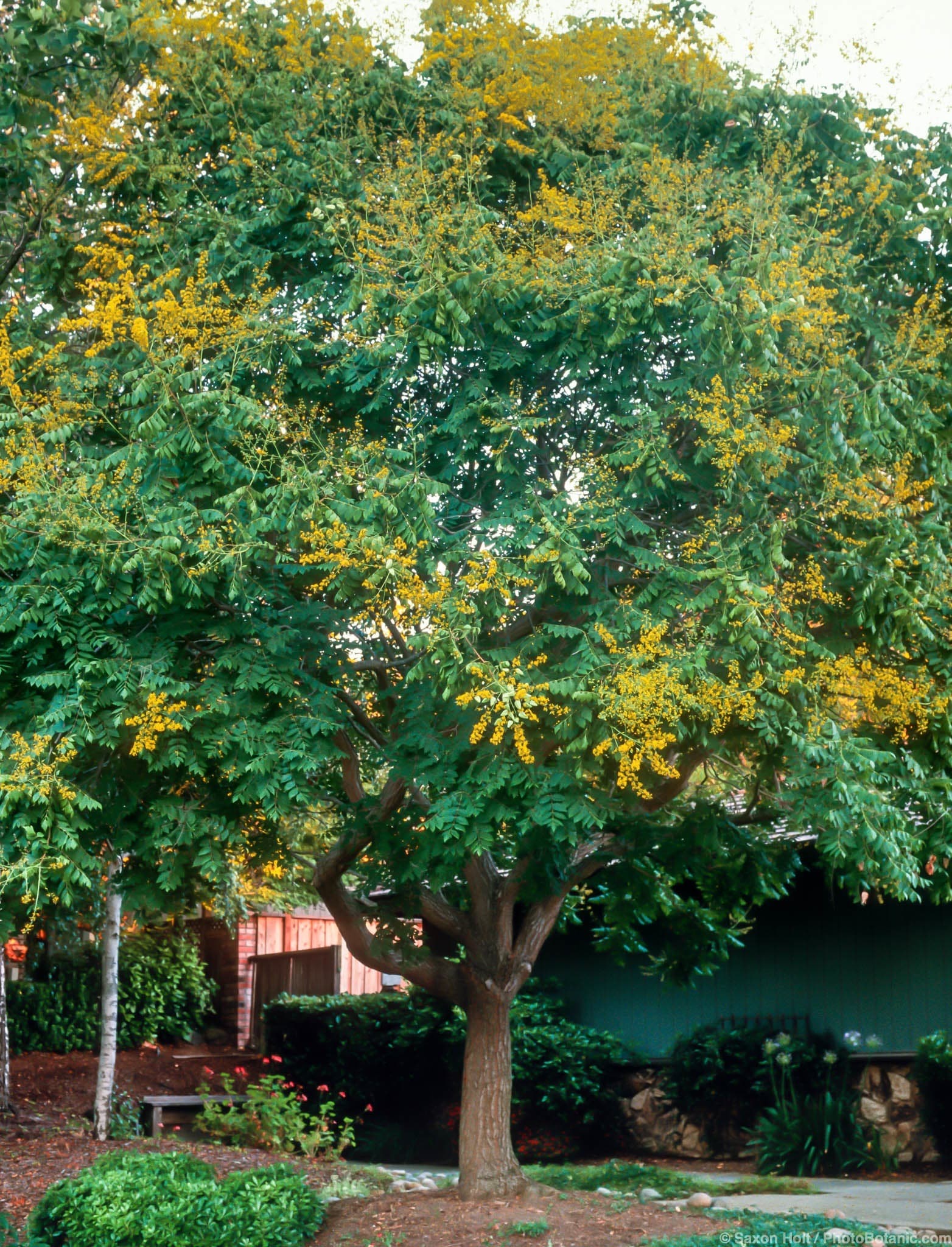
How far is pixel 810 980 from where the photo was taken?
1121cm

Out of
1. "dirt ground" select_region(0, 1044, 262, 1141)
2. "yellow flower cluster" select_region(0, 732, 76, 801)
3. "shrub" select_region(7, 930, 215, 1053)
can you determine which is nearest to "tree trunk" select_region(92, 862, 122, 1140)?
"dirt ground" select_region(0, 1044, 262, 1141)

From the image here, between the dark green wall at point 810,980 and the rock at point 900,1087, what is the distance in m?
0.25

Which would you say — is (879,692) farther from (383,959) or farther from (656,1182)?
(656,1182)

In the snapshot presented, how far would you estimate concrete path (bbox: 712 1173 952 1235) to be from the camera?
7.25 metres

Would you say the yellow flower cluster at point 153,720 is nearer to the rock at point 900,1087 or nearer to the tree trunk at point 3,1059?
the tree trunk at point 3,1059

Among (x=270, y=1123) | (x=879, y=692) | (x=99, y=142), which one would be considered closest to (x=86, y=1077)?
(x=270, y=1123)

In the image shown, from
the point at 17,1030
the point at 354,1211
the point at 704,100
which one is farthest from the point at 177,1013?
the point at 704,100

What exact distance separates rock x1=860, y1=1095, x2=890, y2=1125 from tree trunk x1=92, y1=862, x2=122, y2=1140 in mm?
6268

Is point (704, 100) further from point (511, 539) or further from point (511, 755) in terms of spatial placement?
point (511, 755)

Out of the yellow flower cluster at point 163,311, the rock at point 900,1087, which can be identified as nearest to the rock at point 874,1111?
the rock at point 900,1087

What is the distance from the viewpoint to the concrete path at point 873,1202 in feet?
23.8

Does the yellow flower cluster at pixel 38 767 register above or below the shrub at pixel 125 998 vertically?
above

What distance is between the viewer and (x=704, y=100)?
6668 mm

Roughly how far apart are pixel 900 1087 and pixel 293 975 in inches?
285
